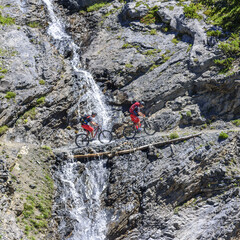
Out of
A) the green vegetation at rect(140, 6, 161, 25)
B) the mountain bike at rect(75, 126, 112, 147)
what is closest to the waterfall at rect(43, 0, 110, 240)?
the mountain bike at rect(75, 126, 112, 147)

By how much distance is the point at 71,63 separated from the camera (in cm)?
2786

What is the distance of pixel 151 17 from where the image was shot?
30.0m

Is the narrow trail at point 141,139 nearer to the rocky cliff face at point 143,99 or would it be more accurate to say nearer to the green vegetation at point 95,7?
the rocky cliff face at point 143,99

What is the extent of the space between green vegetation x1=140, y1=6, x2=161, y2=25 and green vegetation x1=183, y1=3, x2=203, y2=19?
2.94 meters

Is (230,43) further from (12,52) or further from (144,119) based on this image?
(12,52)

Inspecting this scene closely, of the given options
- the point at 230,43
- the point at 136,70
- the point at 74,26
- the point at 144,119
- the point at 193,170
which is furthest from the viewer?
the point at 74,26

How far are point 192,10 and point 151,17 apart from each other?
4351mm

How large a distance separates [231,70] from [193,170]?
919 centimetres

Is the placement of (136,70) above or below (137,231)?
above

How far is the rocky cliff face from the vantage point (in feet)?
58.4

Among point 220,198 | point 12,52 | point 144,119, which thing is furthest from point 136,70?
point 220,198

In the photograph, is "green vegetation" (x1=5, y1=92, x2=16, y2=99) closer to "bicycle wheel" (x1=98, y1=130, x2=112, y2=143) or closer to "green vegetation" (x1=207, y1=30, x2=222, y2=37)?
"bicycle wheel" (x1=98, y1=130, x2=112, y2=143)

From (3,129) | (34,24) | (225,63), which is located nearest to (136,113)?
(225,63)

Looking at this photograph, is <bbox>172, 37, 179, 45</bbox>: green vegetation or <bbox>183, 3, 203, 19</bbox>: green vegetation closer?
<bbox>172, 37, 179, 45</bbox>: green vegetation
